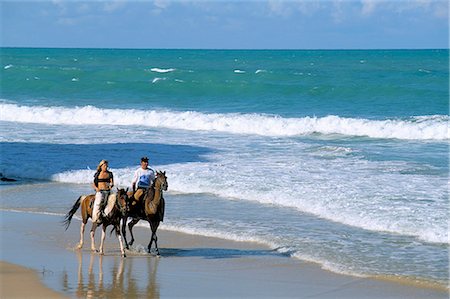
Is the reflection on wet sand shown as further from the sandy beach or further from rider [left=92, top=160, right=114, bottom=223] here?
rider [left=92, top=160, right=114, bottom=223]

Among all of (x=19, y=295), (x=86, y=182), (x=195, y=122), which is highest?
(x=195, y=122)

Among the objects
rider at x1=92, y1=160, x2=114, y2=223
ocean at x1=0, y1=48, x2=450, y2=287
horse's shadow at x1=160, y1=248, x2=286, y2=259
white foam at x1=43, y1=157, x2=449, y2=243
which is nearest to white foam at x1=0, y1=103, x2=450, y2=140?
ocean at x1=0, y1=48, x2=450, y2=287

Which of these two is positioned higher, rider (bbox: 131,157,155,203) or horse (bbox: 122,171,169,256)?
rider (bbox: 131,157,155,203)

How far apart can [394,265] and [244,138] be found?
58.5 feet

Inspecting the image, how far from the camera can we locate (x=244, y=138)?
31812 millimetres

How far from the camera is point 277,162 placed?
24.4 meters

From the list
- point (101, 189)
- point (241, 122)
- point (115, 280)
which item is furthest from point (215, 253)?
point (241, 122)

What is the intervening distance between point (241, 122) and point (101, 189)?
71.2ft

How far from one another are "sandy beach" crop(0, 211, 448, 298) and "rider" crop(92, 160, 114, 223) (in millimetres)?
669

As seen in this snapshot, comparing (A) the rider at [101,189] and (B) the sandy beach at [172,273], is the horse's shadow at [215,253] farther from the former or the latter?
(A) the rider at [101,189]

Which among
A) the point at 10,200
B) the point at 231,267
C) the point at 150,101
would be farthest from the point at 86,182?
the point at 150,101

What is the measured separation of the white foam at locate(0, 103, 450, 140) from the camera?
33.1m

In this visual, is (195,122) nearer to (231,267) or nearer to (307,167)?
(307,167)

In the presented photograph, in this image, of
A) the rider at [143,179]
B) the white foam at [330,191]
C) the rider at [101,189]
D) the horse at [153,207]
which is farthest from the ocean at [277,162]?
the rider at [101,189]
